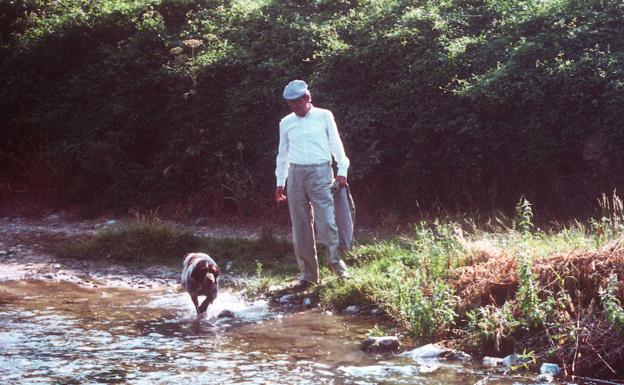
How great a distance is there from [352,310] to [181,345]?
1962mm

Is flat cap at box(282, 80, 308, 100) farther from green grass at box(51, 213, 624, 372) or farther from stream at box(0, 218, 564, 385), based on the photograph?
stream at box(0, 218, 564, 385)

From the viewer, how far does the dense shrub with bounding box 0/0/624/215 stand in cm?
1149

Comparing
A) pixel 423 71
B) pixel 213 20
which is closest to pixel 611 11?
pixel 423 71

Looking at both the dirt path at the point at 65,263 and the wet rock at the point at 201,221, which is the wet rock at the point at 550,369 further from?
the wet rock at the point at 201,221

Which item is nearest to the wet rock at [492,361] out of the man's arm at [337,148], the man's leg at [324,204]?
the man's leg at [324,204]

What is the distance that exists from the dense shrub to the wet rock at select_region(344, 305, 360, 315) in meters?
3.50

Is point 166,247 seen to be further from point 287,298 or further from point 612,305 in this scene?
point 612,305

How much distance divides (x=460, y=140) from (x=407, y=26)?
102 inches

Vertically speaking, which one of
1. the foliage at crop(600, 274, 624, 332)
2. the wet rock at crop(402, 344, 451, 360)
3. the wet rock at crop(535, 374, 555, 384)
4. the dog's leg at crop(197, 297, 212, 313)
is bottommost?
the wet rock at crop(535, 374, 555, 384)

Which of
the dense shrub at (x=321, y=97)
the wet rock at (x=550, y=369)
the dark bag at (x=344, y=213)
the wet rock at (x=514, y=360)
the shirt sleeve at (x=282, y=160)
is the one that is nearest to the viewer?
the wet rock at (x=550, y=369)

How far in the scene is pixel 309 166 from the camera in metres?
8.58

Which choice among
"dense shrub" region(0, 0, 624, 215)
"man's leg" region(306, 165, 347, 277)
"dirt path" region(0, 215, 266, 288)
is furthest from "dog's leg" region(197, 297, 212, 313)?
"dense shrub" region(0, 0, 624, 215)

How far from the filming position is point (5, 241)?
505 inches

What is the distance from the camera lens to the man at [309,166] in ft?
28.0
